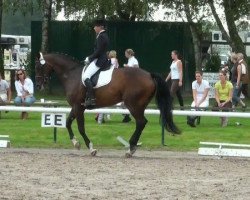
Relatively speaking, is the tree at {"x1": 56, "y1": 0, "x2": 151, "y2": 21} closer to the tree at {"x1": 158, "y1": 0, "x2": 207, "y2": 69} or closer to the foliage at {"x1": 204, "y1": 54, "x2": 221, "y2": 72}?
the tree at {"x1": 158, "y1": 0, "x2": 207, "y2": 69}

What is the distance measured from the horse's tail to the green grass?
46.4 inches

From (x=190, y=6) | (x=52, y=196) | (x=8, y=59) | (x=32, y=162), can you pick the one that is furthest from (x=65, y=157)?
(x=8, y=59)

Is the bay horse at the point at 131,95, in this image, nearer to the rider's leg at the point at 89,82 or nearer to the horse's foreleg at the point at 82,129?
the horse's foreleg at the point at 82,129

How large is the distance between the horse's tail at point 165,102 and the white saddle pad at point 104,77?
0.79m

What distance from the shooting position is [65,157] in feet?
51.4

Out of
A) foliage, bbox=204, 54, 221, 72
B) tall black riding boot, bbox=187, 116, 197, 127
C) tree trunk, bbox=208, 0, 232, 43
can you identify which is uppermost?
tree trunk, bbox=208, 0, 232, 43

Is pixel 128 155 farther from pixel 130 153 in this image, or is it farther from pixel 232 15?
pixel 232 15

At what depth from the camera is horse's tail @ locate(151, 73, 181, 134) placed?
1641cm

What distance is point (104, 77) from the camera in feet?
54.2

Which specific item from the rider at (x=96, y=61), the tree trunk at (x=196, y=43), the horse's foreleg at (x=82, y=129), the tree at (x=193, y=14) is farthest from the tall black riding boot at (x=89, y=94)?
the tree trunk at (x=196, y=43)

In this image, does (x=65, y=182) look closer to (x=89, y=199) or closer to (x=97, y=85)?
(x=89, y=199)

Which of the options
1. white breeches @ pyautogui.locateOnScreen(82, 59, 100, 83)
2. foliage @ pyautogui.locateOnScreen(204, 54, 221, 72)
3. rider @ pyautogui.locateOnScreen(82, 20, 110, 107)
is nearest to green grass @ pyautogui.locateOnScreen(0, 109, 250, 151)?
rider @ pyautogui.locateOnScreen(82, 20, 110, 107)

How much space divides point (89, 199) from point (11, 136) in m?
9.09

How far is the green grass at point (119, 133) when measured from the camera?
59.5 feet
